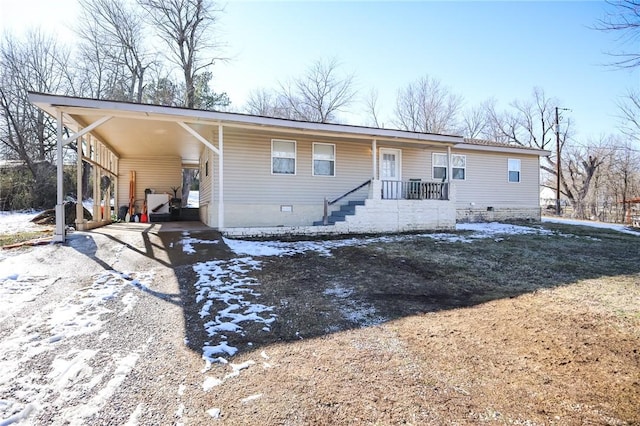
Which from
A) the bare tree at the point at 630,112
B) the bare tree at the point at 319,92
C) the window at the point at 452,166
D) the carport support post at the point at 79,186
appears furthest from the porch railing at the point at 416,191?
the bare tree at the point at 319,92

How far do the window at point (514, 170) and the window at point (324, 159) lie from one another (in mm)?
8785

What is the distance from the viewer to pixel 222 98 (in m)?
21.5

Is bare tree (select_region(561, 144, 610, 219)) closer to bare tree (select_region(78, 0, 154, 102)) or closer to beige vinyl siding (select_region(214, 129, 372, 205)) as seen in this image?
beige vinyl siding (select_region(214, 129, 372, 205))

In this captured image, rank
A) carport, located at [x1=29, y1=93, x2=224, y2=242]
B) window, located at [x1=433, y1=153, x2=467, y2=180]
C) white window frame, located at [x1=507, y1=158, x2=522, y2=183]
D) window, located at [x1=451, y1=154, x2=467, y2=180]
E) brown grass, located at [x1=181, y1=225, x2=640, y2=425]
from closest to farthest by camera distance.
Answer: brown grass, located at [x1=181, y1=225, x2=640, y2=425]
carport, located at [x1=29, y1=93, x2=224, y2=242]
window, located at [x1=433, y1=153, x2=467, y2=180]
window, located at [x1=451, y1=154, x2=467, y2=180]
white window frame, located at [x1=507, y1=158, x2=522, y2=183]

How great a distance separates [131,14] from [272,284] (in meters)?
22.4

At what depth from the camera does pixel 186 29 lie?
1964 centimetres

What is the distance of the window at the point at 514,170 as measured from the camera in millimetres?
14367

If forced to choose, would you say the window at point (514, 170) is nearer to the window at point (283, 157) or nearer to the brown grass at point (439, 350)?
the brown grass at point (439, 350)

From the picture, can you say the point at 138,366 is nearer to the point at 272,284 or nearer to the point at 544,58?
the point at 272,284

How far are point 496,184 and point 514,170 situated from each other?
1.21 m

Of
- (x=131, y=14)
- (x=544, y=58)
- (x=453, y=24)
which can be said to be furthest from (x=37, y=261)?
(x=131, y=14)

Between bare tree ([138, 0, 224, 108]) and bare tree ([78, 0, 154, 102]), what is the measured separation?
4.34 feet

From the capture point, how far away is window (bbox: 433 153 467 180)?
12.9 metres

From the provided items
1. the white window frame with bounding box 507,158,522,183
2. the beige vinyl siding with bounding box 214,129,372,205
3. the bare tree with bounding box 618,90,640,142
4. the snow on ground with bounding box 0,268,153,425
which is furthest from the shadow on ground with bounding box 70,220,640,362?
the white window frame with bounding box 507,158,522,183
